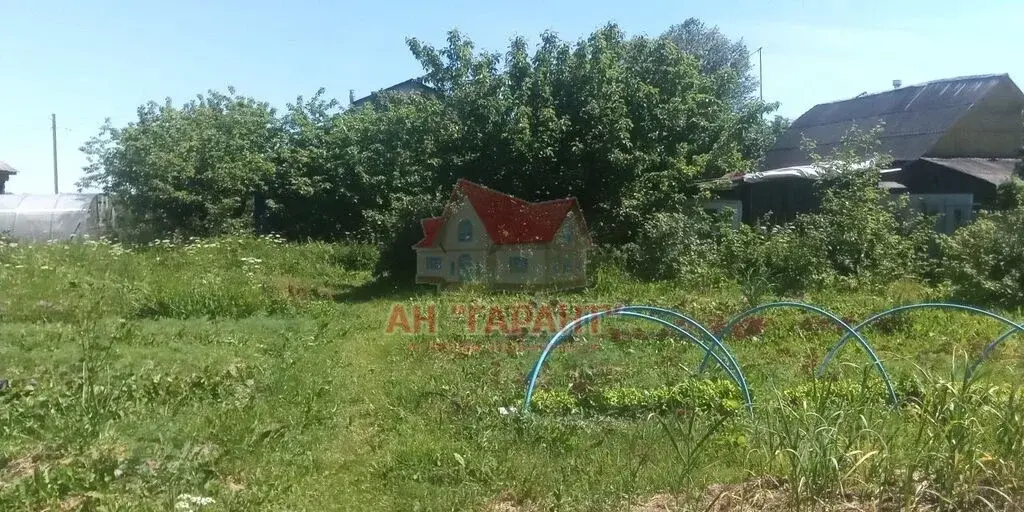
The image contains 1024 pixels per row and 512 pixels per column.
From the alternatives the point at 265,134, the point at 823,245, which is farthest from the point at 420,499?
the point at 265,134

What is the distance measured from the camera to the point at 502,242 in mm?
10492

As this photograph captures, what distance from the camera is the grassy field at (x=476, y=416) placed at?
3643 millimetres

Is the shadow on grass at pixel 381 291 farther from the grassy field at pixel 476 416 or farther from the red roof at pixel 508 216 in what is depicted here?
the grassy field at pixel 476 416

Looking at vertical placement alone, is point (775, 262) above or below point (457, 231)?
below

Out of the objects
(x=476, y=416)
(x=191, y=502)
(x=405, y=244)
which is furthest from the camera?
(x=405, y=244)

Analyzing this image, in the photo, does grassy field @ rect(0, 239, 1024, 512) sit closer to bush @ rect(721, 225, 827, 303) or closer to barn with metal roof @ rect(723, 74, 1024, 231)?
bush @ rect(721, 225, 827, 303)

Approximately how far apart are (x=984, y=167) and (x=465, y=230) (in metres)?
11.8

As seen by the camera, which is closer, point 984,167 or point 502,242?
point 502,242

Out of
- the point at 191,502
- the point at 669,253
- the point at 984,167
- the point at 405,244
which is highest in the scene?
the point at 984,167

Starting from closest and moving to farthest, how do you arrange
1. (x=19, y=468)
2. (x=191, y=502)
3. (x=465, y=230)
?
(x=191, y=502) < (x=19, y=468) < (x=465, y=230)

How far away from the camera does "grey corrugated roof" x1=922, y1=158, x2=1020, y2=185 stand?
49.8 ft

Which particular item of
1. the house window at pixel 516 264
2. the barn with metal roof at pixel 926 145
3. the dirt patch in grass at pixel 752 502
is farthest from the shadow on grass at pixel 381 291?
the dirt patch in grass at pixel 752 502

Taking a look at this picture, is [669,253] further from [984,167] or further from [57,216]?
[57,216]

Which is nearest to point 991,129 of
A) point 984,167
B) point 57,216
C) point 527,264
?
point 984,167
